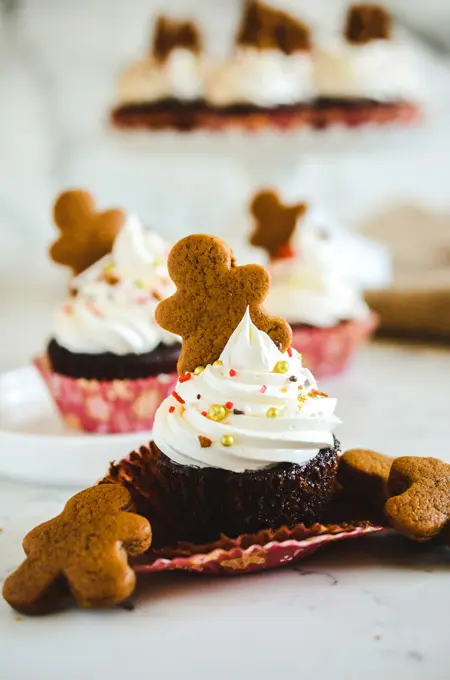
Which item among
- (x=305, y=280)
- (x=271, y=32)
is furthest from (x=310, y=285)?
(x=271, y=32)

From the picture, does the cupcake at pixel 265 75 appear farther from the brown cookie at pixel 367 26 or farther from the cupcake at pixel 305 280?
the cupcake at pixel 305 280

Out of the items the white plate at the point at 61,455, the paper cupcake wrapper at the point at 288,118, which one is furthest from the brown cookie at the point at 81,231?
the paper cupcake wrapper at the point at 288,118

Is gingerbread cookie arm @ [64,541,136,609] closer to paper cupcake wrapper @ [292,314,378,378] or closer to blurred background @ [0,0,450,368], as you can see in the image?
paper cupcake wrapper @ [292,314,378,378]

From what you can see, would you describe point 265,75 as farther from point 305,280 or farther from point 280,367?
point 280,367

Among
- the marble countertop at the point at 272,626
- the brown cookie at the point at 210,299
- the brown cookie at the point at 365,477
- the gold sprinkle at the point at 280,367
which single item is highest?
the brown cookie at the point at 210,299

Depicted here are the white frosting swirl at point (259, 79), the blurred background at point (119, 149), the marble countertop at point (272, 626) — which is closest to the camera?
the marble countertop at point (272, 626)
